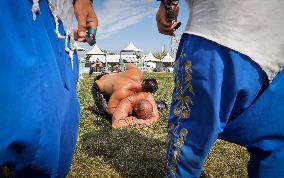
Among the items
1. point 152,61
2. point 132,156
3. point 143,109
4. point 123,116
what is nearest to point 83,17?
point 132,156

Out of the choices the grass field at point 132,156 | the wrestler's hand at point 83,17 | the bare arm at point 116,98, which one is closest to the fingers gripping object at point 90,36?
the wrestler's hand at point 83,17

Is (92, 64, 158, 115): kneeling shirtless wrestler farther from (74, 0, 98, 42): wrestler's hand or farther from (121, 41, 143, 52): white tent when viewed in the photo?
(121, 41, 143, 52): white tent

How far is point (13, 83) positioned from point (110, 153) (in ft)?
11.2

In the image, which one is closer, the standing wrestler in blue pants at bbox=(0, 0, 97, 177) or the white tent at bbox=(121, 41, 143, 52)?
the standing wrestler in blue pants at bbox=(0, 0, 97, 177)

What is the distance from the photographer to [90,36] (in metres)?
2.04

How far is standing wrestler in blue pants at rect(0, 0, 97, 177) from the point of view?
4.26ft

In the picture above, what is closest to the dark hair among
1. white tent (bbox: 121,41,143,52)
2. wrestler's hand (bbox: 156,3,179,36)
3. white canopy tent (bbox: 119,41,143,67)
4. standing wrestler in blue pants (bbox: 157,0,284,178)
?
wrestler's hand (bbox: 156,3,179,36)

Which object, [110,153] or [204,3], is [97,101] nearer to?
[110,153]

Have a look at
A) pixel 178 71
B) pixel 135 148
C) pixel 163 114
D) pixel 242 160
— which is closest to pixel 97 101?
pixel 163 114

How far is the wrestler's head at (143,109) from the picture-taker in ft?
22.4

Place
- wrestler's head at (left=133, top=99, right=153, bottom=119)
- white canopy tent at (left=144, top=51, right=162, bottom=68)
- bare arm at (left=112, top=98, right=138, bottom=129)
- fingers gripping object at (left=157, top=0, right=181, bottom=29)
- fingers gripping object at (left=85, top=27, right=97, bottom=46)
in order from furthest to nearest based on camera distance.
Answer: white canopy tent at (left=144, top=51, right=162, bottom=68)
wrestler's head at (left=133, top=99, right=153, bottom=119)
bare arm at (left=112, top=98, right=138, bottom=129)
fingers gripping object at (left=157, top=0, right=181, bottom=29)
fingers gripping object at (left=85, top=27, right=97, bottom=46)

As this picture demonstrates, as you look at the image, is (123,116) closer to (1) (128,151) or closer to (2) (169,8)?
(1) (128,151)

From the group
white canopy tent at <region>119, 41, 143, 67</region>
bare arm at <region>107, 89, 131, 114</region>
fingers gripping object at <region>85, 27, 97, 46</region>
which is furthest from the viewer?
white canopy tent at <region>119, 41, 143, 67</region>

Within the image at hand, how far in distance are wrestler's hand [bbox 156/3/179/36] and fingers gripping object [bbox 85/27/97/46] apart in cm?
37
